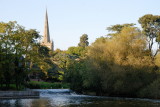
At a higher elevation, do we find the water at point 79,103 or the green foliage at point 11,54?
the green foliage at point 11,54

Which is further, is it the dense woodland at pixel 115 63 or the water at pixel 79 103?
the dense woodland at pixel 115 63

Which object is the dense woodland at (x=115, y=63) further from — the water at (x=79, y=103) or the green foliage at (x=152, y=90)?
the water at (x=79, y=103)

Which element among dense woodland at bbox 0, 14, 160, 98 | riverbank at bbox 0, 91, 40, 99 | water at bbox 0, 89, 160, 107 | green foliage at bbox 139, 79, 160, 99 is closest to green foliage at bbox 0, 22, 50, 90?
dense woodland at bbox 0, 14, 160, 98

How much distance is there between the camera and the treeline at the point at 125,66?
5409 cm

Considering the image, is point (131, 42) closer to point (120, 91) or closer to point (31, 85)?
point (120, 91)

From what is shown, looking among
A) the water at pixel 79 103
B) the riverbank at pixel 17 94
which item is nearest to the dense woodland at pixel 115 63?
the riverbank at pixel 17 94

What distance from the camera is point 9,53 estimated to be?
5809 cm

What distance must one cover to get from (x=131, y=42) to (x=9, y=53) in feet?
74.9

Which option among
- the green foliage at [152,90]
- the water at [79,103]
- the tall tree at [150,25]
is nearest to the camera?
the water at [79,103]

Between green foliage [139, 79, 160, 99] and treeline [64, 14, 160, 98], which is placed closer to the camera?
green foliage [139, 79, 160, 99]

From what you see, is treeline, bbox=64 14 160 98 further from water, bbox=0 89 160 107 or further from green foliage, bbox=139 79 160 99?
water, bbox=0 89 160 107

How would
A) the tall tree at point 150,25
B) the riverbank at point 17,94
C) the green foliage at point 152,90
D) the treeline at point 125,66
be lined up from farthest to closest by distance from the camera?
the tall tree at point 150,25, the treeline at point 125,66, the riverbank at point 17,94, the green foliage at point 152,90

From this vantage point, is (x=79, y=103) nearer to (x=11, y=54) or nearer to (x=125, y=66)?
(x=125, y=66)

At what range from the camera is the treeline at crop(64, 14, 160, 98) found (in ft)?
177
